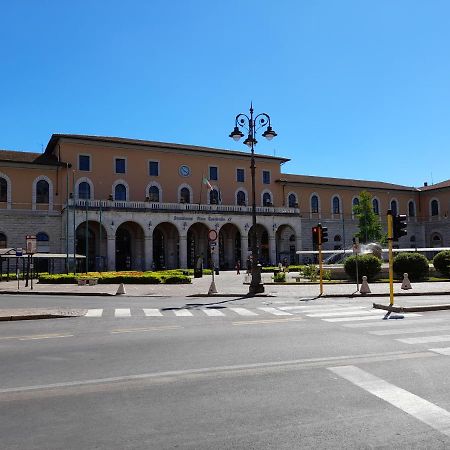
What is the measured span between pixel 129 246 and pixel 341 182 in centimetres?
3325

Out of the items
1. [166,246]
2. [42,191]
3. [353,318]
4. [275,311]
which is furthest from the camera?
[166,246]

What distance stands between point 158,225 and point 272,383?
1939 inches

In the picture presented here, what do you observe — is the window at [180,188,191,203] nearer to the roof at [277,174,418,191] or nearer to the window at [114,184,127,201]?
the window at [114,184,127,201]

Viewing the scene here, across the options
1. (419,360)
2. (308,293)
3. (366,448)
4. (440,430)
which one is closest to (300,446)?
(366,448)

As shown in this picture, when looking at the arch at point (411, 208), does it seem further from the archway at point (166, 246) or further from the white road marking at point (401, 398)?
the white road marking at point (401, 398)

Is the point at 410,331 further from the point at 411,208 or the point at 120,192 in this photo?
the point at 411,208

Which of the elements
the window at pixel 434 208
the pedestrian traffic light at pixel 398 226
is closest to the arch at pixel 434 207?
the window at pixel 434 208

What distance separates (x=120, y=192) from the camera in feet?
177

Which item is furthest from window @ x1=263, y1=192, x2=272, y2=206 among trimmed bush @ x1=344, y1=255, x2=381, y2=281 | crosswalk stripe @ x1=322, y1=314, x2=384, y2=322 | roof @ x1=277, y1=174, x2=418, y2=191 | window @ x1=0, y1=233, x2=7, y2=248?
crosswalk stripe @ x1=322, y1=314, x2=384, y2=322

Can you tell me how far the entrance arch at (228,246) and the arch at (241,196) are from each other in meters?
3.78

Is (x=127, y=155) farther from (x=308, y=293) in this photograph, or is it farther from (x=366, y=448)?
(x=366, y=448)

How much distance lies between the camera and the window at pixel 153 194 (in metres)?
55.3

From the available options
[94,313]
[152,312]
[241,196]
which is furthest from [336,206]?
[94,313]

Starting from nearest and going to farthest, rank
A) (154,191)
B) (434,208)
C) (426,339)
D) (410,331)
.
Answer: (426,339), (410,331), (154,191), (434,208)
